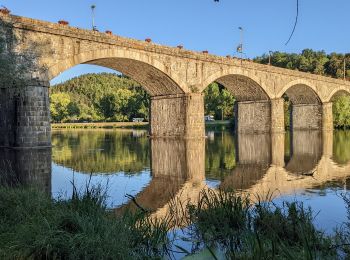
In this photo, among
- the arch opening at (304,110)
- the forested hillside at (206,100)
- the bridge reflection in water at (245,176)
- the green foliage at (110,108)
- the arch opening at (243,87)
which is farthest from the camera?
the green foliage at (110,108)

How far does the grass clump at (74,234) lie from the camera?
230 inches

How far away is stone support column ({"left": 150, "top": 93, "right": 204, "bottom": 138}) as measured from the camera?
40312mm

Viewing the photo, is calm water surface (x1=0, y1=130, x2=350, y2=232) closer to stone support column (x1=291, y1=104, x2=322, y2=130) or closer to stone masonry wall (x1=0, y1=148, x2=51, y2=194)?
stone masonry wall (x1=0, y1=148, x2=51, y2=194)

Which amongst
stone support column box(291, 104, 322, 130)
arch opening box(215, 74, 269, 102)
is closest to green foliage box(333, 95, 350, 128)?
stone support column box(291, 104, 322, 130)

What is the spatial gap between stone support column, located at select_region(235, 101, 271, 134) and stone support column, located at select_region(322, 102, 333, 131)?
16.1m

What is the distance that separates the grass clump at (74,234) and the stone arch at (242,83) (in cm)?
3556

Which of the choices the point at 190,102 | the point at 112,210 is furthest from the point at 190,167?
the point at 190,102

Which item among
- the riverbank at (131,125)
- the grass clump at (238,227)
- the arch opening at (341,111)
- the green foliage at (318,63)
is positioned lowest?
the grass clump at (238,227)

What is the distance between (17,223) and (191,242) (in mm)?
3151

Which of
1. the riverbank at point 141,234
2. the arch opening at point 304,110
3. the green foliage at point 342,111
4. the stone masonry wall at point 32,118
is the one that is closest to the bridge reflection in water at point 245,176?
the riverbank at point 141,234

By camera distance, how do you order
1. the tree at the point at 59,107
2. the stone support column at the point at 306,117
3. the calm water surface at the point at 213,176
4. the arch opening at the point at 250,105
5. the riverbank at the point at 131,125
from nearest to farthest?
the calm water surface at the point at 213,176, the arch opening at the point at 250,105, the stone support column at the point at 306,117, the riverbank at the point at 131,125, the tree at the point at 59,107

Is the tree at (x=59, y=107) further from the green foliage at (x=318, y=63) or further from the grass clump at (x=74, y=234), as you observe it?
the grass clump at (x=74, y=234)

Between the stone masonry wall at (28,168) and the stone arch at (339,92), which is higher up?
the stone arch at (339,92)

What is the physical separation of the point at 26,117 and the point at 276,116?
3582 cm
